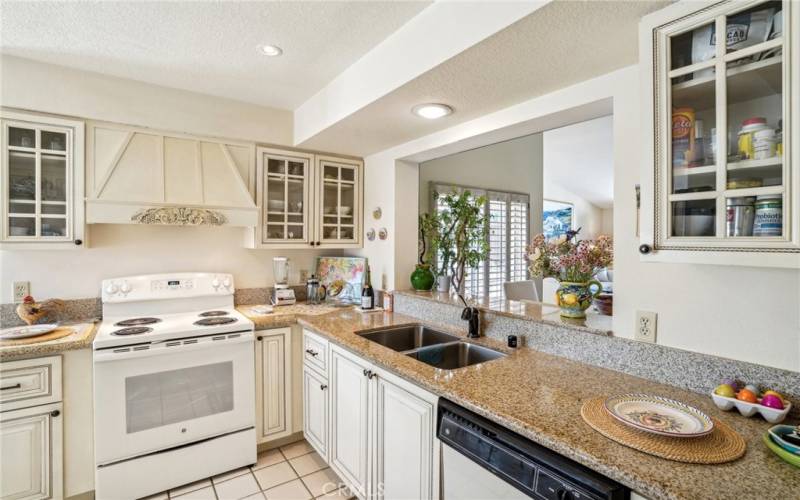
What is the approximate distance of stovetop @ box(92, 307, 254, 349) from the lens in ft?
6.82

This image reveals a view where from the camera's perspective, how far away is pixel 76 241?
2.28 metres

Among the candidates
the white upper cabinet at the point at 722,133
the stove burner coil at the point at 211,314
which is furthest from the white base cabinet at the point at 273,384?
the white upper cabinet at the point at 722,133

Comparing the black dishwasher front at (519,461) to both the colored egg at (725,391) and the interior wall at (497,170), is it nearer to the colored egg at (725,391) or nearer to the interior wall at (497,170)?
the colored egg at (725,391)

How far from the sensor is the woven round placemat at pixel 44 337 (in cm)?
195

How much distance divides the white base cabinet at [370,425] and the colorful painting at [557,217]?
270 centimetres

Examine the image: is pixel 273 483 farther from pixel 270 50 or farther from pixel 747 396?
pixel 270 50

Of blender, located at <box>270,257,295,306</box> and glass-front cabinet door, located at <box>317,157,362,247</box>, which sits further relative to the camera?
glass-front cabinet door, located at <box>317,157,362,247</box>

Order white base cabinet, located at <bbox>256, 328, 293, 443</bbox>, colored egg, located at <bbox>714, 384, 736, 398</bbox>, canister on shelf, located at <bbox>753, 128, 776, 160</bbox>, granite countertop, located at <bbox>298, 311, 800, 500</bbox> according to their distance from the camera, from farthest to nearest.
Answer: white base cabinet, located at <bbox>256, 328, 293, 443</bbox>, colored egg, located at <bbox>714, 384, 736, 398</bbox>, canister on shelf, located at <bbox>753, 128, 776, 160</bbox>, granite countertop, located at <bbox>298, 311, 800, 500</bbox>

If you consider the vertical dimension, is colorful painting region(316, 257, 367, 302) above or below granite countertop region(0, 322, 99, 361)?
above

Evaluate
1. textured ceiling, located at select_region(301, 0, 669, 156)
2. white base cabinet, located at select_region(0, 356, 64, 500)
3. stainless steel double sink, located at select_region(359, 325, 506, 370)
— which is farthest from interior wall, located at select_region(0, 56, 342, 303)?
stainless steel double sink, located at select_region(359, 325, 506, 370)

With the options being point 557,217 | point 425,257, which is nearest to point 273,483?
point 425,257

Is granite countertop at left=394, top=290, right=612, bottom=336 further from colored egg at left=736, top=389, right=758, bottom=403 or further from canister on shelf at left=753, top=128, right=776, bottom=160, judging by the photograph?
canister on shelf at left=753, top=128, right=776, bottom=160

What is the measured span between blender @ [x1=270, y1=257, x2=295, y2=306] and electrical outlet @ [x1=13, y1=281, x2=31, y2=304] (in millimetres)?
1469

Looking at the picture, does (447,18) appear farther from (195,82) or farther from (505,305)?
(195,82)
